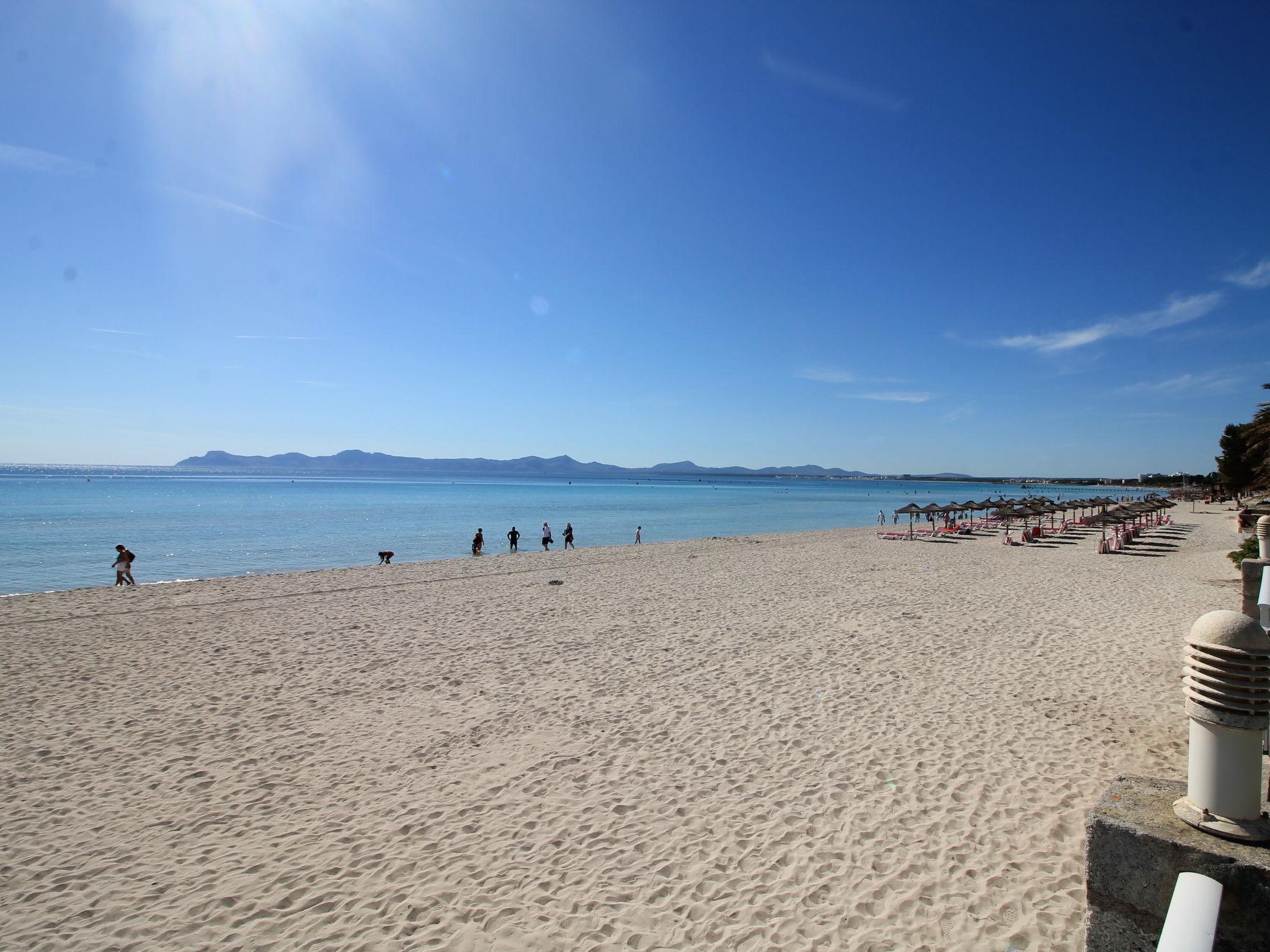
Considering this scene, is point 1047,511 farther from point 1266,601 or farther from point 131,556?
point 131,556

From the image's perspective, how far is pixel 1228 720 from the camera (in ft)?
6.96

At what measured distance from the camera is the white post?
152 centimetres

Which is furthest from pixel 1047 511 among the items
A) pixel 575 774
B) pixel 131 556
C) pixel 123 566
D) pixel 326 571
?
pixel 123 566

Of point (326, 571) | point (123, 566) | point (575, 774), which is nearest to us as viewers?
point (575, 774)

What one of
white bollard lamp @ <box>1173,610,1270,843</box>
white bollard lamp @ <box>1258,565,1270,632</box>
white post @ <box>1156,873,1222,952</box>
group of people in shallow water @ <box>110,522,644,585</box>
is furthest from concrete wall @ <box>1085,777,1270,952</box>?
group of people in shallow water @ <box>110,522,644,585</box>

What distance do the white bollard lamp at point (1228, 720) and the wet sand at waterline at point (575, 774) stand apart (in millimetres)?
1650

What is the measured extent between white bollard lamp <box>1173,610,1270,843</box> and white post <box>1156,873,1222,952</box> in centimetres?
50

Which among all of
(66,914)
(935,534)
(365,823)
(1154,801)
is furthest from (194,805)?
(935,534)

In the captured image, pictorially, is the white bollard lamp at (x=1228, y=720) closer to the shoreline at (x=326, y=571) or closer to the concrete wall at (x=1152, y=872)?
the concrete wall at (x=1152, y=872)

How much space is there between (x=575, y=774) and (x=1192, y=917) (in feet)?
14.6

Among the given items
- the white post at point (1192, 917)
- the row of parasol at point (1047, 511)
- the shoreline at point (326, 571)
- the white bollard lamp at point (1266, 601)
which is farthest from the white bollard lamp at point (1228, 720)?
the row of parasol at point (1047, 511)

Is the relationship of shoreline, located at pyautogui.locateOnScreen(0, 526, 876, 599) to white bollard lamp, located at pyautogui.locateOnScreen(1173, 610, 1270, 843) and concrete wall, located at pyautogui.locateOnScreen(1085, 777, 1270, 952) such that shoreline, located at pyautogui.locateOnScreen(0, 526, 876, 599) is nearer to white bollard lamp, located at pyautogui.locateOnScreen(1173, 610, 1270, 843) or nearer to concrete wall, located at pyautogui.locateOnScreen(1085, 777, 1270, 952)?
concrete wall, located at pyautogui.locateOnScreen(1085, 777, 1270, 952)

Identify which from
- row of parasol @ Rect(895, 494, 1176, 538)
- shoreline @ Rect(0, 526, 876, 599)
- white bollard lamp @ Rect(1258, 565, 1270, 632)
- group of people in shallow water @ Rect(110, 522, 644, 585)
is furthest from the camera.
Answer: row of parasol @ Rect(895, 494, 1176, 538)

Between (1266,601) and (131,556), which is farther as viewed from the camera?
(131,556)
